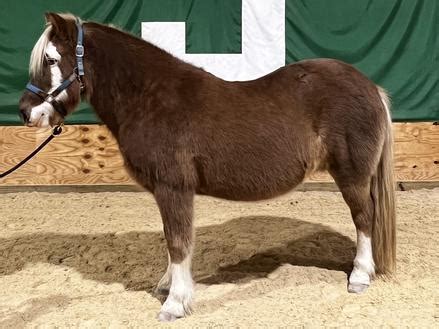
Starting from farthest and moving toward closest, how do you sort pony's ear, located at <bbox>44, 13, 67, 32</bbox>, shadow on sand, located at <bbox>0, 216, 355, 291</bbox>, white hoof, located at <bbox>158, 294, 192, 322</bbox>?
shadow on sand, located at <bbox>0, 216, 355, 291</bbox> < white hoof, located at <bbox>158, 294, 192, 322</bbox> < pony's ear, located at <bbox>44, 13, 67, 32</bbox>

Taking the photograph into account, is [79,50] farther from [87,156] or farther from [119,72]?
[87,156]

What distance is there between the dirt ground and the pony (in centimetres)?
20

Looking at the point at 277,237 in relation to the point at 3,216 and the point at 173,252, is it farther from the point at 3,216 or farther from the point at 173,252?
the point at 3,216

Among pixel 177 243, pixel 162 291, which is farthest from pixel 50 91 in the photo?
pixel 162 291

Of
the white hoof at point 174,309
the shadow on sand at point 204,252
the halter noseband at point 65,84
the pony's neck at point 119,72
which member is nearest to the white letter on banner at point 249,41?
the shadow on sand at point 204,252

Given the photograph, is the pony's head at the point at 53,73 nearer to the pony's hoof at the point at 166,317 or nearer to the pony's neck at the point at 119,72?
the pony's neck at the point at 119,72

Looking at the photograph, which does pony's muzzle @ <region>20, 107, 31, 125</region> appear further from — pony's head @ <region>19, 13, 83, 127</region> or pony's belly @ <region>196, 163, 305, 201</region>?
pony's belly @ <region>196, 163, 305, 201</region>

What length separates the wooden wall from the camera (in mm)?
4355

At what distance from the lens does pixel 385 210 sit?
2.62 metres

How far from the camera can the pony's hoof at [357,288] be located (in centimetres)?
251

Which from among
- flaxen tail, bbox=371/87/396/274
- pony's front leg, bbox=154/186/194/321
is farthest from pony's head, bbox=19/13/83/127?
flaxen tail, bbox=371/87/396/274

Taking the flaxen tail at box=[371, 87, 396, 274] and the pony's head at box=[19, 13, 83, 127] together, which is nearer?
the pony's head at box=[19, 13, 83, 127]

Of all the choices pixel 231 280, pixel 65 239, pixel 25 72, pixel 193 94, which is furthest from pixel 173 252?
pixel 25 72

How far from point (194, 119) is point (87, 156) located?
8.01 ft
